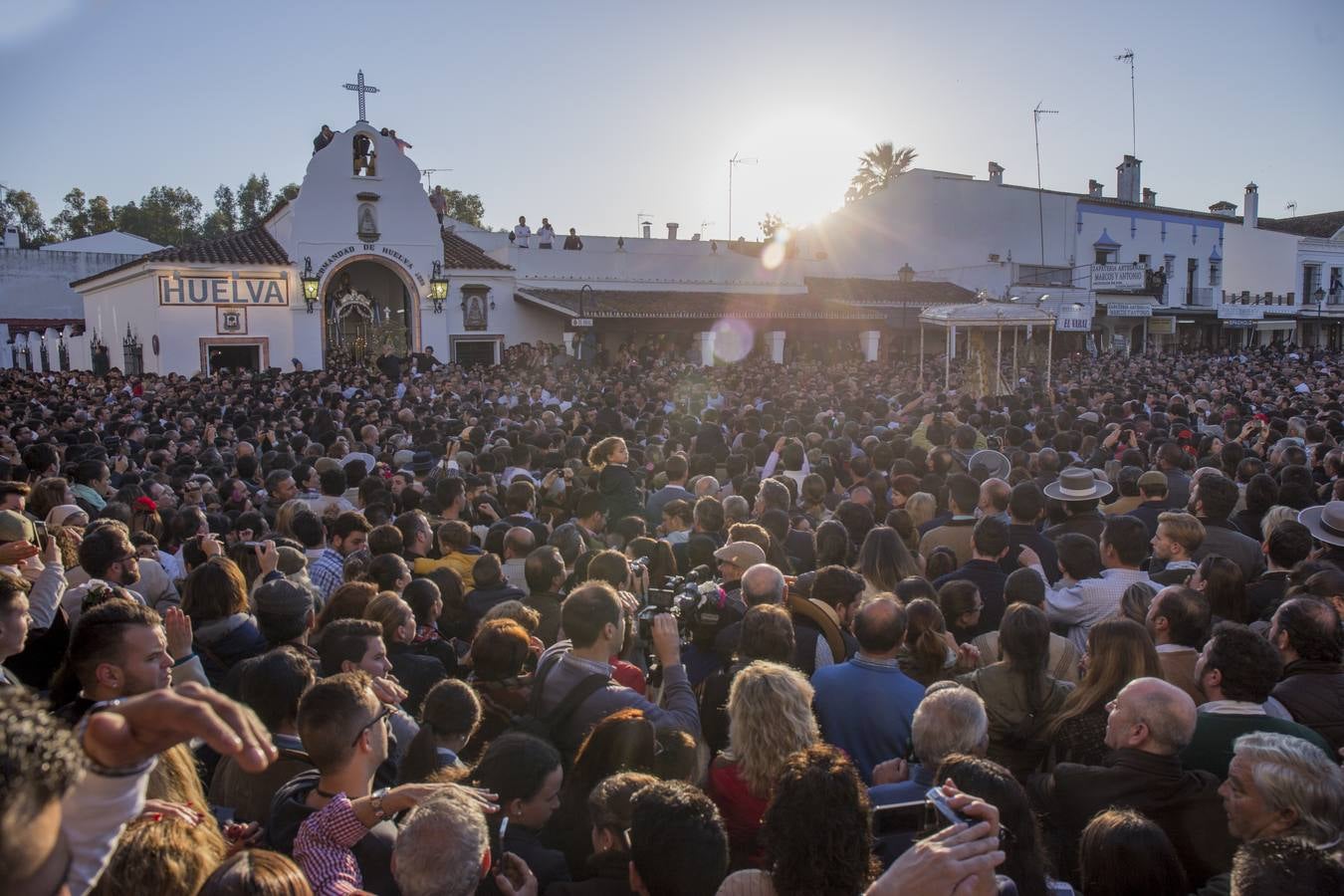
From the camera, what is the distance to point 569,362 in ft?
80.8

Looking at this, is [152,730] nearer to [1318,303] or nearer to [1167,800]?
[1167,800]

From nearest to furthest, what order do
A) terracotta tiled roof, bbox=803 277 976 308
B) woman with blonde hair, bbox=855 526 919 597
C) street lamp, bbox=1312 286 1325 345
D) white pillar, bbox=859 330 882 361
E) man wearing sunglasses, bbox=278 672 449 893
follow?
man wearing sunglasses, bbox=278 672 449 893 < woman with blonde hair, bbox=855 526 919 597 < white pillar, bbox=859 330 882 361 < terracotta tiled roof, bbox=803 277 976 308 < street lamp, bbox=1312 286 1325 345

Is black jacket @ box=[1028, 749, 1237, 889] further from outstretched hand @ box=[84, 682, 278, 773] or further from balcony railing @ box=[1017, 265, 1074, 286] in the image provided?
balcony railing @ box=[1017, 265, 1074, 286]

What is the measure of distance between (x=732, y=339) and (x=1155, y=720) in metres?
Answer: 26.3

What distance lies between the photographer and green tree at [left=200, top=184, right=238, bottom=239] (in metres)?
62.9

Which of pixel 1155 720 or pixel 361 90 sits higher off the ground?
pixel 361 90

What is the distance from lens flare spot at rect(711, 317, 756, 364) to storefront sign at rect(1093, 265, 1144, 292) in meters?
13.8

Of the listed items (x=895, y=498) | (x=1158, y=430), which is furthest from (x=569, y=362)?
(x=895, y=498)

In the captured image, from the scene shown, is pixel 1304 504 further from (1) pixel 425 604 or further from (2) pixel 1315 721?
(1) pixel 425 604

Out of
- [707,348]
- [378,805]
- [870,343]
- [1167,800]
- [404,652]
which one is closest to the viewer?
[378,805]

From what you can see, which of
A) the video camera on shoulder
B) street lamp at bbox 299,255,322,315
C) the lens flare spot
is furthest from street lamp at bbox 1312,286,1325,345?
the video camera on shoulder

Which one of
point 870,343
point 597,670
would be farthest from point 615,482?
point 870,343

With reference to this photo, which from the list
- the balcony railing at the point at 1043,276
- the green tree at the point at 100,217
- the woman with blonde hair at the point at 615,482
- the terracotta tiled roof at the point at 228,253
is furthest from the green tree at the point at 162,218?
the woman with blonde hair at the point at 615,482

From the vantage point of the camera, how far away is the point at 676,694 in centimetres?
355
